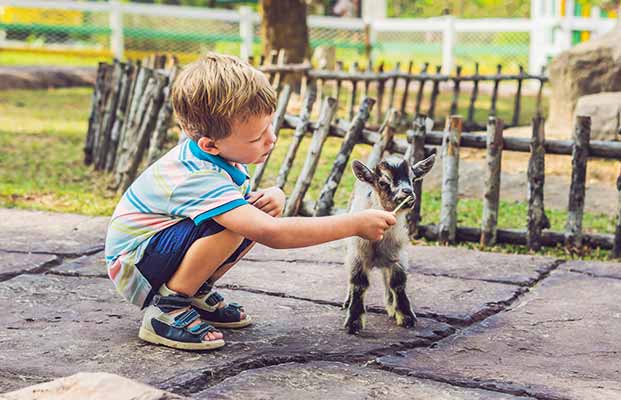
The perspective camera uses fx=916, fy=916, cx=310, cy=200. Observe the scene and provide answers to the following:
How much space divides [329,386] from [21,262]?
2.14 metres

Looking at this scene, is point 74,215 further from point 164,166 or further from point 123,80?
point 164,166

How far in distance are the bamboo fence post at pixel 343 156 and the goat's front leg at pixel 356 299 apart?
2.18m

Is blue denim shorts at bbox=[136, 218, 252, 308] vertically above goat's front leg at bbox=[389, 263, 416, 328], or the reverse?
blue denim shorts at bbox=[136, 218, 252, 308]

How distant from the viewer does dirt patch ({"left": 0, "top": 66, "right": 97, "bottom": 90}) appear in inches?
574

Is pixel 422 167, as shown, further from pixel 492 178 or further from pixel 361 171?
pixel 492 178

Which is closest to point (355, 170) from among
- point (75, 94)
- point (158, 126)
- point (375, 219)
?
point (375, 219)

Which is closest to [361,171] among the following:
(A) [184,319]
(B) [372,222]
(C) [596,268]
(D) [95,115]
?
(B) [372,222]

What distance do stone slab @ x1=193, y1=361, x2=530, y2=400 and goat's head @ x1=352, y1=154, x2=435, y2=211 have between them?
2.02ft

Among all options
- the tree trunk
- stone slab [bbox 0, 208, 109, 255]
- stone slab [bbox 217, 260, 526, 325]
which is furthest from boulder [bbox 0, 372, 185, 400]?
the tree trunk

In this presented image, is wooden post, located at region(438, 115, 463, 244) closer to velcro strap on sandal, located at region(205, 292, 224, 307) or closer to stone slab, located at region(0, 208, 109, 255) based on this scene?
stone slab, located at region(0, 208, 109, 255)

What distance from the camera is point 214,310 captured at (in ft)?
11.0

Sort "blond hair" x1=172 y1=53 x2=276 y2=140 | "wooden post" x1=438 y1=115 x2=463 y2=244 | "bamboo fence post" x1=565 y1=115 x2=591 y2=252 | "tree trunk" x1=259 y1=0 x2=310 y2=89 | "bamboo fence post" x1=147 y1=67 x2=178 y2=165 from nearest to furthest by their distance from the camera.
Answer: "blond hair" x1=172 y1=53 x2=276 y2=140 → "bamboo fence post" x1=565 y1=115 x2=591 y2=252 → "wooden post" x1=438 y1=115 x2=463 y2=244 → "bamboo fence post" x1=147 y1=67 x2=178 y2=165 → "tree trunk" x1=259 y1=0 x2=310 y2=89

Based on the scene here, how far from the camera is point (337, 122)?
597 cm

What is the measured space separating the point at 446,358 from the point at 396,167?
68 cm
